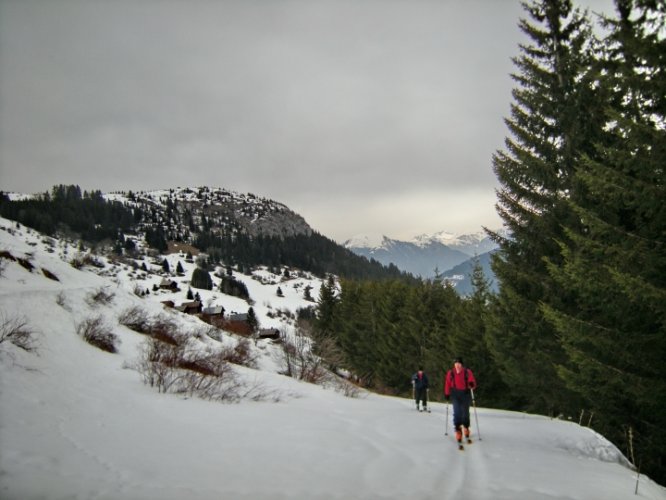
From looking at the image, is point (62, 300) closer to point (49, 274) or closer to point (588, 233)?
point (49, 274)

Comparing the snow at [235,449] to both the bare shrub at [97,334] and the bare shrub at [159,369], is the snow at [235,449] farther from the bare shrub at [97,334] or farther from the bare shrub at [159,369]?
the bare shrub at [97,334]

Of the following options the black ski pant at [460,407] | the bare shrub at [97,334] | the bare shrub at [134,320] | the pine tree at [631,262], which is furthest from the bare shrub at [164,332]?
the pine tree at [631,262]

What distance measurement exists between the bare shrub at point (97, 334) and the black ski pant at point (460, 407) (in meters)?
11.0

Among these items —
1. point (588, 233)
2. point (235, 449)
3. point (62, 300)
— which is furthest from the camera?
point (62, 300)

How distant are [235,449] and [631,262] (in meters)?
9.17

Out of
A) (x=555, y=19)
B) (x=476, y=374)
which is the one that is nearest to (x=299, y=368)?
(x=476, y=374)

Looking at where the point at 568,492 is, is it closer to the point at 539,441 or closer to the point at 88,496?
the point at 539,441

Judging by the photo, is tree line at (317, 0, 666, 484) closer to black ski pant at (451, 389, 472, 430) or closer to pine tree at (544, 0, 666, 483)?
pine tree at (544, 0, 666, 483)

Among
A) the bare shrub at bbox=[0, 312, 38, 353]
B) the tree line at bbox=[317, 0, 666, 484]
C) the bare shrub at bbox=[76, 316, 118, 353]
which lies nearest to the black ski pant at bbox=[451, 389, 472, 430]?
the tree line at bbox=[317, 0, 666, 484]

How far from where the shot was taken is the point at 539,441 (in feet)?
27.7

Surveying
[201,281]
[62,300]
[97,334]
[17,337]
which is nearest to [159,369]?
[17,337]

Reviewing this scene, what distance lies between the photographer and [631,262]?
7.80 metres

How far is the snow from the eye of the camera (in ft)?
13.6

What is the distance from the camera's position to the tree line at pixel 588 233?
25.0 ft
